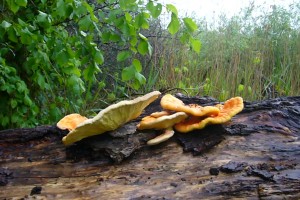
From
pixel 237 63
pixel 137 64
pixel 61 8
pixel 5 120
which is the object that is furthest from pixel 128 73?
pixel 237 63

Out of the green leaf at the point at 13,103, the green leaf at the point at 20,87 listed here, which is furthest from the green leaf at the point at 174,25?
the green leaf at the point at 13,103

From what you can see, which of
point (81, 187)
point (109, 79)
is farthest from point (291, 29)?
point (81, 187)

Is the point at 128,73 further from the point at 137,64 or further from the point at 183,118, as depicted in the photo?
the point at 183,118

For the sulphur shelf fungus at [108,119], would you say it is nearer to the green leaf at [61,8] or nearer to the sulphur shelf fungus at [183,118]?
the sulphur shelf fungus at [183,118]

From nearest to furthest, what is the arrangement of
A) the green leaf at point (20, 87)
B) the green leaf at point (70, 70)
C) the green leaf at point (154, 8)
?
the green leaf at point (154, 8) < the green leaf at point (20, 87) < the green leaf at point (70, 70)

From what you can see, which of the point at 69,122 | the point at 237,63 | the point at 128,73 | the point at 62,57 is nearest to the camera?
the point at 69,122

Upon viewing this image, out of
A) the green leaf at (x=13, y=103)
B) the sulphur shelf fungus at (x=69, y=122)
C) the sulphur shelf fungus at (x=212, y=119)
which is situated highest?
the green leaf at (x=13, y=103)
